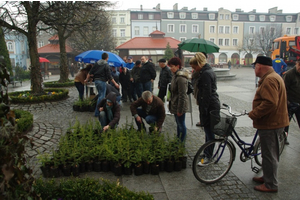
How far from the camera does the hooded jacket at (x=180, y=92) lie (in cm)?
487

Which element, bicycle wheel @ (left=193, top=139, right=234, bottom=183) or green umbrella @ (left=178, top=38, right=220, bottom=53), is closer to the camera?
bicycle wheel @ (left=193, top=139, right=234, bottom=183)

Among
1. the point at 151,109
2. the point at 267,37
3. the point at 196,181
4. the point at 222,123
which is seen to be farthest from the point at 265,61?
the point at 267,37

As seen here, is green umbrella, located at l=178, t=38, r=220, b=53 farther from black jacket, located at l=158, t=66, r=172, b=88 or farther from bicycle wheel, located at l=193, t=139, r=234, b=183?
bicycle wheel, located at l=193, t=139, r=234, b=183

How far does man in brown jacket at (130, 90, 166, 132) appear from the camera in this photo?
5.30 m

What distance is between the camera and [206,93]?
167 inches

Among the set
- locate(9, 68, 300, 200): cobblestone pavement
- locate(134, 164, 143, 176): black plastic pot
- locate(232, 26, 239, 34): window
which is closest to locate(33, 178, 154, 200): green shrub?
locate(9, 68, 300, 200): cobblestone pavement

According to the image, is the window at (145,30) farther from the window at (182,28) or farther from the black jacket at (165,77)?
the black jacket at (165,77)

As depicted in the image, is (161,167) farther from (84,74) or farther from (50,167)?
(84,74)

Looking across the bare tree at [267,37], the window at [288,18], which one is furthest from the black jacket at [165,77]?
Result: the window at [288,18]

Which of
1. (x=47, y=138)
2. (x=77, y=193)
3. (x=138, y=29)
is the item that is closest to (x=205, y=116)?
(x=77, y=193)

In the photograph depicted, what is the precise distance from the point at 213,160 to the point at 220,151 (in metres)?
0.19

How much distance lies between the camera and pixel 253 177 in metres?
4.07

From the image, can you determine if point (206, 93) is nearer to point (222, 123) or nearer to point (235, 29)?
point (222, 123)

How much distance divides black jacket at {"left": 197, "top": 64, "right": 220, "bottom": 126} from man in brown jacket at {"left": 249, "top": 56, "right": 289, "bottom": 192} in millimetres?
868
